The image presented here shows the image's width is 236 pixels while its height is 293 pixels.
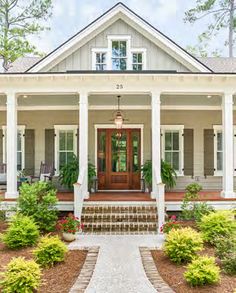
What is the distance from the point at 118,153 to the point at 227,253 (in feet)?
22.9

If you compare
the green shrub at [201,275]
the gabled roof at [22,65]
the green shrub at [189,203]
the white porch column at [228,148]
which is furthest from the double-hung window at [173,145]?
the green shrub at [201,275]

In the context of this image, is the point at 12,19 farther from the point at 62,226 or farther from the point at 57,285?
the point at 57,285

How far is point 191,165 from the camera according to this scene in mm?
12250

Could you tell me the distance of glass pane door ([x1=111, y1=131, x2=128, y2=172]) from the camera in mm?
12383

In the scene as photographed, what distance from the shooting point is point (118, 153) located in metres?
12.4

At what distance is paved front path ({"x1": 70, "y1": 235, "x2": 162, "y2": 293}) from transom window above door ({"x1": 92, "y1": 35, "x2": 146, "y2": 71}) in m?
6.58

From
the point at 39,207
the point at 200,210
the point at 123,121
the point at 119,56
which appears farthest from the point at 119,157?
the point at 39,207

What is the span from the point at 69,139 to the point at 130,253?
661cm

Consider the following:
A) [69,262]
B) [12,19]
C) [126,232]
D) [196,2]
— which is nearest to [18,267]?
[69,262]

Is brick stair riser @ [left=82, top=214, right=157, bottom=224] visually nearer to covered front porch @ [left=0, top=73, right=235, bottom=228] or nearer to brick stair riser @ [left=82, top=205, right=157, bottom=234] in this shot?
brick stair riser @ [left=82, top=205, right=157, bottom=234]

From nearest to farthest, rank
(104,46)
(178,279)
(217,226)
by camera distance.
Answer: (178,279)
(217,226)
(104,46)

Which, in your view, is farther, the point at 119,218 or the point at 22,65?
the point at 22,65

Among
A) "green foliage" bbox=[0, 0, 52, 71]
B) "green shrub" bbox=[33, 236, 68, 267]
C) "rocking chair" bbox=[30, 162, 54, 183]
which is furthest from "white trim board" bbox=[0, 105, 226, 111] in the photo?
"green foliage" bbox=[0, 0, 52, 71]

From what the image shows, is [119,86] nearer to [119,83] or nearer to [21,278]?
[119,83]
